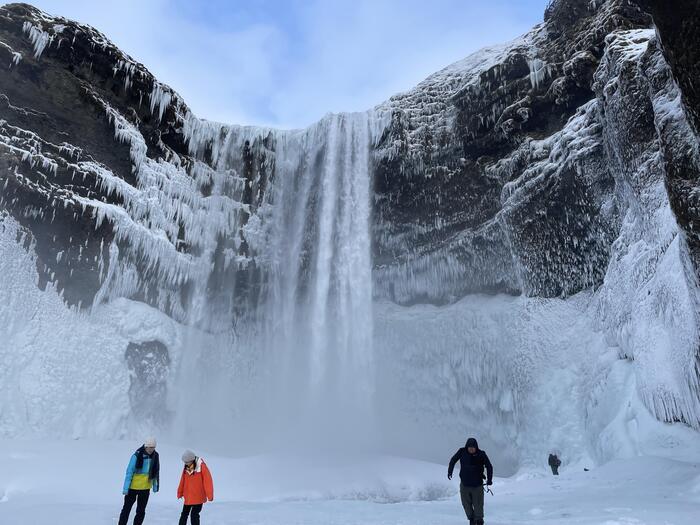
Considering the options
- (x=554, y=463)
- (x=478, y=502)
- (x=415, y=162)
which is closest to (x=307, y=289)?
(x=415, y=162)

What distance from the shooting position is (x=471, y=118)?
2403cm

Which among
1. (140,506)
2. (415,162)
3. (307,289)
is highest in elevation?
(415,162)

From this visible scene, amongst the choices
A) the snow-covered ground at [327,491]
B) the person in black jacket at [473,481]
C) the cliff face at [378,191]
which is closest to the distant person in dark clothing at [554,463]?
the snow-covered ground at [327,491]

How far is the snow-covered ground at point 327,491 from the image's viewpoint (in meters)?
7.96

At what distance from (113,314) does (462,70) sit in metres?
20.7

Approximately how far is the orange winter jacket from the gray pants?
11.0 ft

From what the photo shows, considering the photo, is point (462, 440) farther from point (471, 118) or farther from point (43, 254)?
point (43, 254)

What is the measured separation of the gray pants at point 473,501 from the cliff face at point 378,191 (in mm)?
6140

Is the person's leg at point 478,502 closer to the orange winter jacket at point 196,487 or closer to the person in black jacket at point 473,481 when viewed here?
the person in black jacket at point 473,481

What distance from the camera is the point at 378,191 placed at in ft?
87.3

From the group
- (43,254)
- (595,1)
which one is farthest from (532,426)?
(43,254)

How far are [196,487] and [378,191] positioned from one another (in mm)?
21617

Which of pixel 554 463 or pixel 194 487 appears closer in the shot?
pixel 194 487

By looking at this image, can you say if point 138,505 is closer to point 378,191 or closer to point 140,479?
point 140,479
